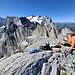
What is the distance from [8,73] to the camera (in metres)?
4.32

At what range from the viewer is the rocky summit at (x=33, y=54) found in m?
4.92

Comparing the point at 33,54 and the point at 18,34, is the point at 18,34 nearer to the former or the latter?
the point at 18,34

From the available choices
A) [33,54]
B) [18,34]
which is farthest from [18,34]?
[33,54]

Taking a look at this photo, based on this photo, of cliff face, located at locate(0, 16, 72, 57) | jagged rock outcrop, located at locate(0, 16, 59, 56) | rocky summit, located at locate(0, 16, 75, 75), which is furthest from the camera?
jagged rock outcrop, located at locate(0, 16, 59, 56)

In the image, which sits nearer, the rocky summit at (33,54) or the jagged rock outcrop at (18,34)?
the rocky summit at (33,54)

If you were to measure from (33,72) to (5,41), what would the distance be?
66179 millimetres

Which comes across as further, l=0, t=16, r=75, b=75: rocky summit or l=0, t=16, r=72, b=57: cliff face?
l=0, t=16, r=72, b=57: cliff face

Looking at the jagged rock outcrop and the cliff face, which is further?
the jagged rock outcrop

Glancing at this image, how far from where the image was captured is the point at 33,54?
290 inches

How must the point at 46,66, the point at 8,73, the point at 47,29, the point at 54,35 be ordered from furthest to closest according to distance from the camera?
the point at 47,29, the point at 54,35, the point at 46,66, the point at 8,73

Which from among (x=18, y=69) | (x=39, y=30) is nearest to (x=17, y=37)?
(x=39, y=30)

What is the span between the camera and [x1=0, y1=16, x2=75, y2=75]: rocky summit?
4.92 metres

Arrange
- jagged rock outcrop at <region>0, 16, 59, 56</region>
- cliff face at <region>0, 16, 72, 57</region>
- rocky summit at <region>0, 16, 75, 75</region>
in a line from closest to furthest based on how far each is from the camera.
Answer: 1. rocky summit at <region>0, 16, 75, 75</region>
2. cliff face at <region>0, 16, 72, 57</region>
3. jagged rock outcrop at <region>0, 16, 59, 56</region>

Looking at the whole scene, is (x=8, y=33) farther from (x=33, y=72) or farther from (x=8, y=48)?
(x=33, y=72)
